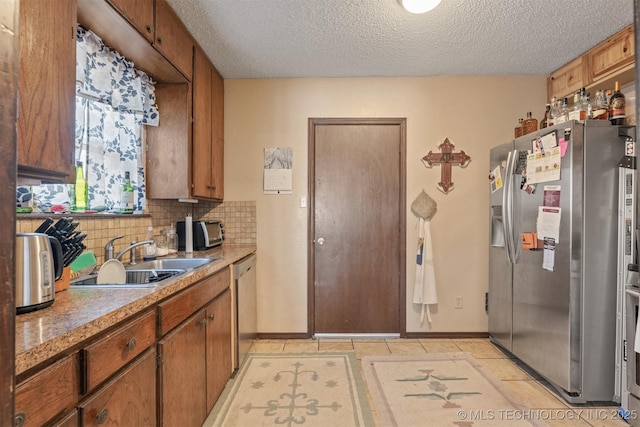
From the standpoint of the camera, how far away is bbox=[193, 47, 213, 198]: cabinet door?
101 inches

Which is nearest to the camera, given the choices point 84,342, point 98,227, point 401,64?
point 84,342

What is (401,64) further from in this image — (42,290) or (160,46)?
(42,290)

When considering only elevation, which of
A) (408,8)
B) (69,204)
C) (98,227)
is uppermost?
(408,8)

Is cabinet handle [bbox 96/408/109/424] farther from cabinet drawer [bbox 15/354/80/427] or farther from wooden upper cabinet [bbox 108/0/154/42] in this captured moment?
wooden upper cabinet [bbox 108/0/154/42]

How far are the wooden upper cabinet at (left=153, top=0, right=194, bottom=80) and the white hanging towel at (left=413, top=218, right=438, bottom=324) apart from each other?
7.94ft

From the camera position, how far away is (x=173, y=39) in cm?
216

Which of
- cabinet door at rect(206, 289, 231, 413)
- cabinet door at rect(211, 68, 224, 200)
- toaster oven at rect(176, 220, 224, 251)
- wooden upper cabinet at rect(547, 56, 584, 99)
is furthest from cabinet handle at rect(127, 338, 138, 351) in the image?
wooden upper cabinet at rect(547, 56, 584, 99)

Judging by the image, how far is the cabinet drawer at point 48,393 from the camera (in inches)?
28.6

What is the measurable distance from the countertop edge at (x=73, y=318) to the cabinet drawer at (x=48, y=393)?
1.5 inches

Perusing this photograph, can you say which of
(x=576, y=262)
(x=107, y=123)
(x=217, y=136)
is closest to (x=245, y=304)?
(x=217, y=136)

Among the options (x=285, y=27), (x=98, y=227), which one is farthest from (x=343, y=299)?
(x=285, y=27)

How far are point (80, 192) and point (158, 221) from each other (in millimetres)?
800

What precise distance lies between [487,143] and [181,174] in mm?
2779

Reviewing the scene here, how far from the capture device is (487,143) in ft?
10.6
